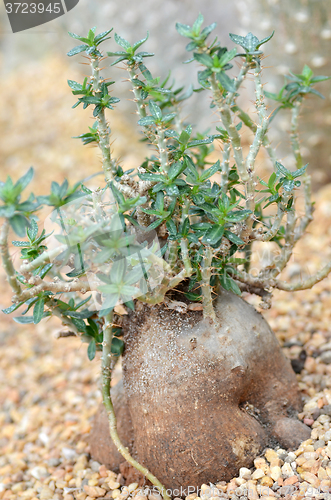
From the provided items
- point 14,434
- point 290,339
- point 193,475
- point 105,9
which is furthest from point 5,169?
point 193,475

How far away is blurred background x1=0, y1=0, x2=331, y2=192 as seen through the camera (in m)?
2.46

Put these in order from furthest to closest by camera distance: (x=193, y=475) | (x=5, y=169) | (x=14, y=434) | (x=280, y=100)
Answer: (x=5, y=169), (x=14, y=434), (x=280, y=100), (x=193, y=475)

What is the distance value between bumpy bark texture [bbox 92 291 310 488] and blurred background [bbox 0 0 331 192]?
695 mm

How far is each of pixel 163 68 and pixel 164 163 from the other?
2.44 m

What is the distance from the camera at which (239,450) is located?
3.82 ft

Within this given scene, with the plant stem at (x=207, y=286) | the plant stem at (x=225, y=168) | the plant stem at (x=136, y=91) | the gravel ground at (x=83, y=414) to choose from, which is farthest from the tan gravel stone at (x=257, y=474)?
the plant stem at (x=136, y=91)

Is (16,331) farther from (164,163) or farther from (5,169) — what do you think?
(5,169)

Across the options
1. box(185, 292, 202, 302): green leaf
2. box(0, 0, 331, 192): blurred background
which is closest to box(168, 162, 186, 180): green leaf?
box(185, 292, 202, 302): green leaf

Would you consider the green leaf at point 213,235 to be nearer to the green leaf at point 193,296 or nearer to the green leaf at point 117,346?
the green leaf at point 193,296

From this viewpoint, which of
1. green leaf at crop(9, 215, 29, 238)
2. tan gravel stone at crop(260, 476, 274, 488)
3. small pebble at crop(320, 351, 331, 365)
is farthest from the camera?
small pebble at crop(320, 351, 331, 365)

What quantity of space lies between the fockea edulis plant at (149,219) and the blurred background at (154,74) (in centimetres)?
36

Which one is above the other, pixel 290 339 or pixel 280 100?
pixel 280 100

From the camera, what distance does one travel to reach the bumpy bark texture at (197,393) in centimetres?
114

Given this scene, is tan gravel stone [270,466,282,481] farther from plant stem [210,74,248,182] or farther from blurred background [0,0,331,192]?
blurred background [0,0,331,192]
